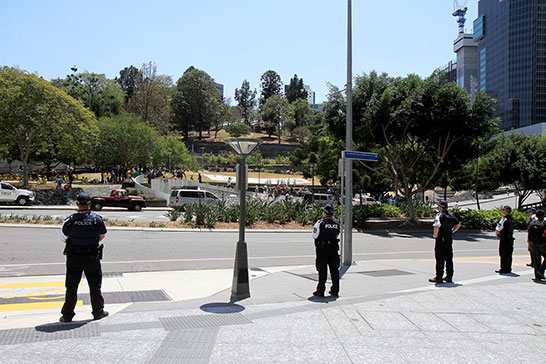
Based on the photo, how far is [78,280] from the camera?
21.1ft

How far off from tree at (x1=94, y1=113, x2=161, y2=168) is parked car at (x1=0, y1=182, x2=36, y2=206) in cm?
1959

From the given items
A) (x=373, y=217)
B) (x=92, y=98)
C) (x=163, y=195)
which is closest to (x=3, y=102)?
(x=163, y=195)

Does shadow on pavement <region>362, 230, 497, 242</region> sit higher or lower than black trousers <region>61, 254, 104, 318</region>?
lower

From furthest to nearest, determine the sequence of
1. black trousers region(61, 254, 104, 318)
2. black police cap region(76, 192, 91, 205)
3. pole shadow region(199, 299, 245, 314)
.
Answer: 1. pole shadow region(199, 299, 245, 314)
2. black police cap region(76, 192, 91, 205)
3. black trousers region(61, 254, 104, 318)

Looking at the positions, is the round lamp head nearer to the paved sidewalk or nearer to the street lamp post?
the street lamp post

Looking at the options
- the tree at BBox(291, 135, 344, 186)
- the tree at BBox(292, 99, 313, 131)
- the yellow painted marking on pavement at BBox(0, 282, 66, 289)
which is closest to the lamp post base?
the yellow painted marking on pavement at BBox(0, 282, 66, 289)

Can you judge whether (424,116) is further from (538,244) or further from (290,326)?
(290,326)

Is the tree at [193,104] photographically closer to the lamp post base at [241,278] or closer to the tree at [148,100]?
the tree at [148,100]

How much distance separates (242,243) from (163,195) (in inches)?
1280

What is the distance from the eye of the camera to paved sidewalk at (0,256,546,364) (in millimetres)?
5145

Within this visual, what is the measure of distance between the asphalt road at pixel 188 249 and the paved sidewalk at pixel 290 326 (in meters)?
2.12

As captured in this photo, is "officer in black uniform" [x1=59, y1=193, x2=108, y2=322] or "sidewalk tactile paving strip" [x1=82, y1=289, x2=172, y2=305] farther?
"sidewalk tactile paving strip" [x1=82, y1=289, x2=172, y2=305]

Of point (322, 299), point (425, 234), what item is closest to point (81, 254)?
point (322, 299)

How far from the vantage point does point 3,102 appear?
35000 mm
